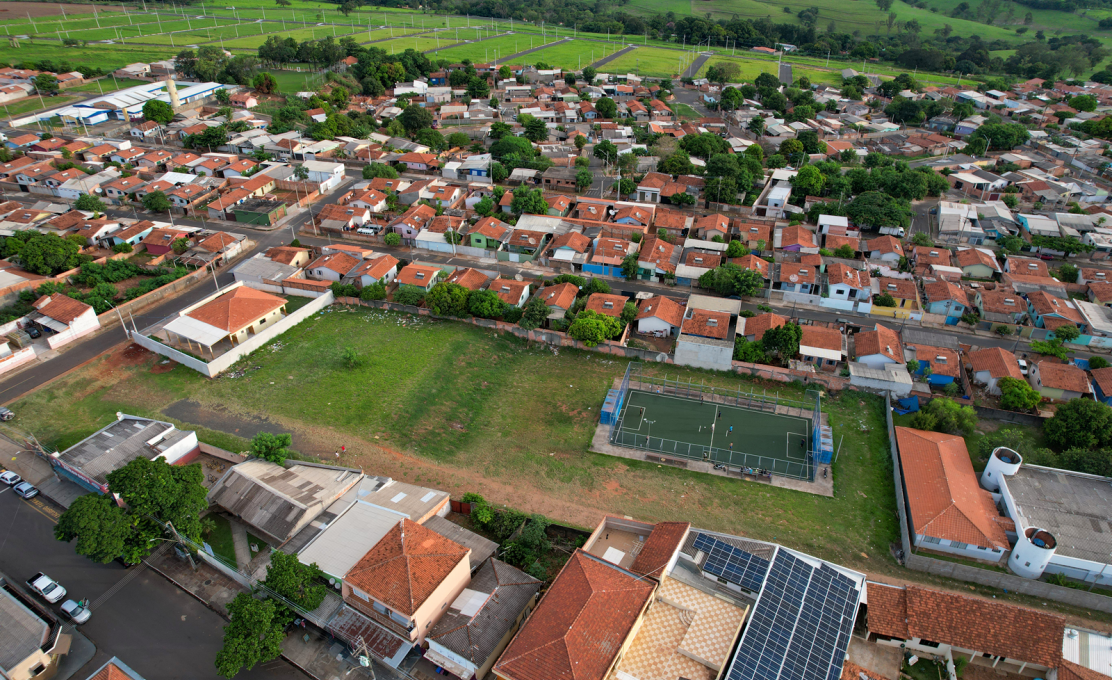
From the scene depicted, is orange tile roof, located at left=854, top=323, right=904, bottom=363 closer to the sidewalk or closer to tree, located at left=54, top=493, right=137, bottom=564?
the sidewalk

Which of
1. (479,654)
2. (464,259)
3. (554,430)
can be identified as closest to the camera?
(479,654)

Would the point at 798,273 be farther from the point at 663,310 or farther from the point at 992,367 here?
the point at 992,367

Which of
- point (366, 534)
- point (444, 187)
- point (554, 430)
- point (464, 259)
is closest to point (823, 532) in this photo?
point (554, 430)

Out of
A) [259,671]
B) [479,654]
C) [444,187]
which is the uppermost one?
[444,187]

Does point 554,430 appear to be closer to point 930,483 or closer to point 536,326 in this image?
point 536,326

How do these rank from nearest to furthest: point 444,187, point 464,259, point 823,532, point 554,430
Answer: point 823,532 → point 554,430 → point 464,259 → point 444,187

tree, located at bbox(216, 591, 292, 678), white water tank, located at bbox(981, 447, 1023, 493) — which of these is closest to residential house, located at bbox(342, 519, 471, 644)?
tree, located at bbox(216, 591, 292, 678)
